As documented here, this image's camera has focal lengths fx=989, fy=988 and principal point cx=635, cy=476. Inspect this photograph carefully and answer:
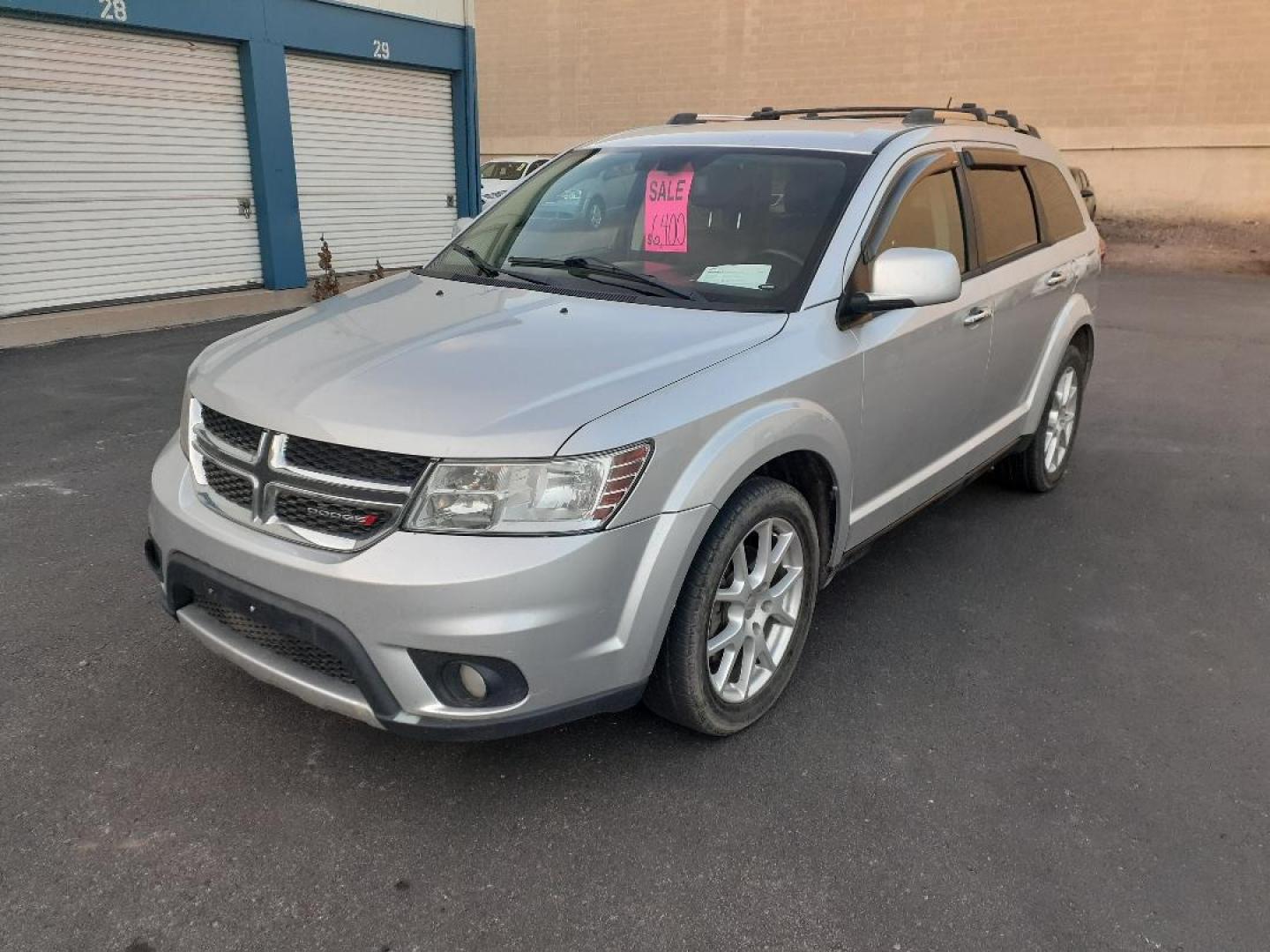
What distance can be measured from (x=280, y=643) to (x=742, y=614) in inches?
51.1

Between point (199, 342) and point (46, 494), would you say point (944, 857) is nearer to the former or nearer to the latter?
point (46, 494)

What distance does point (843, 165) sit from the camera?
3.51 meters

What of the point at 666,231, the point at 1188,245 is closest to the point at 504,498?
the point at 666,231

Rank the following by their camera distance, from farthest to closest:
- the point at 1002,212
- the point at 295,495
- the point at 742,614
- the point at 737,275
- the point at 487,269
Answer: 1. the point at 1002,212
2. the point at 487,269
3. the point at 737,275
4. the point at 742,614
5. the point at 295,495

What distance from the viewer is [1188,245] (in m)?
19.2

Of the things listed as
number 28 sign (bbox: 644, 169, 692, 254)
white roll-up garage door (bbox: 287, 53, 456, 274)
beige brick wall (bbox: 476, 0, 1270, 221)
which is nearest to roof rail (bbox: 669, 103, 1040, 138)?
number 28 sign (bbox: 644, 169, 692, 254)

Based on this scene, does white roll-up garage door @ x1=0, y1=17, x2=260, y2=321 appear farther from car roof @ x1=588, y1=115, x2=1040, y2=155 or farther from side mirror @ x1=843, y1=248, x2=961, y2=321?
side mirror @ x1=843, y1=248, x2=961, y2=321

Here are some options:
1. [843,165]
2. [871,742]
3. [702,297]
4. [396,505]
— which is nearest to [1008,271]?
[843,165]

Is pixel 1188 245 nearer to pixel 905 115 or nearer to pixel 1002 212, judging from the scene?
pixel 1002 212

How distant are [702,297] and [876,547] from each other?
6.16 feet

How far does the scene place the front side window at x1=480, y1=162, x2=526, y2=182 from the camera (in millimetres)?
19906

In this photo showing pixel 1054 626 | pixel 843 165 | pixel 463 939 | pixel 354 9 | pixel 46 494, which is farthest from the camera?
pixel 354 9

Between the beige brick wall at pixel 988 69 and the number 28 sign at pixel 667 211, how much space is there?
20099mm

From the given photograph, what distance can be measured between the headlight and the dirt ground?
694 inches
